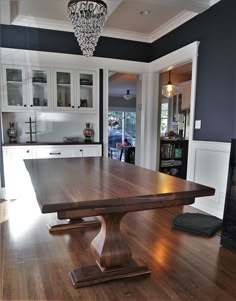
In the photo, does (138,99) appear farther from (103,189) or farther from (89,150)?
(103,189)

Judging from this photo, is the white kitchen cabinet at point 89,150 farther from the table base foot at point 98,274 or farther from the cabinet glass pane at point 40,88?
the table base foot at point 98,274

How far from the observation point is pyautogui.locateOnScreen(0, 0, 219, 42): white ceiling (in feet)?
10.1

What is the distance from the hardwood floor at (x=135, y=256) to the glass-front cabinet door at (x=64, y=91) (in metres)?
1.91

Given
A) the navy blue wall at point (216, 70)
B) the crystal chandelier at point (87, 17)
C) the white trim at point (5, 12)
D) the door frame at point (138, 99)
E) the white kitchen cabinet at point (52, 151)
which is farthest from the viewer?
the door frame at point (138, 99)

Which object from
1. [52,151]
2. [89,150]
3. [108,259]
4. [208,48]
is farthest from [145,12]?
[108,259]

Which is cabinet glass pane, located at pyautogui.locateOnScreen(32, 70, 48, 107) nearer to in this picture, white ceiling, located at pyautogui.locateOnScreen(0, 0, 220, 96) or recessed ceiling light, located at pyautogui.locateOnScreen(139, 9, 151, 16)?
Answer: white ceiling, located at pyautogui.locateOnScreen(0, 0, 220, 96)

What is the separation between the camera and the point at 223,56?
9.73 ft

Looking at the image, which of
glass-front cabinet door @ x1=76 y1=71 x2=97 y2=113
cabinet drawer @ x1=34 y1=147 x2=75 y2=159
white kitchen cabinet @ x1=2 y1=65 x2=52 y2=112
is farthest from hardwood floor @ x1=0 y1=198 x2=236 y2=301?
glass-front cabinet door @ x1=76 y1=71 x2=97 y2=113

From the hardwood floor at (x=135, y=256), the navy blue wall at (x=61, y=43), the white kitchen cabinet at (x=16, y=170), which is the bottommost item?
the hardwood floor at (x=135, y=256)

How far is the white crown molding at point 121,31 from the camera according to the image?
3623mm

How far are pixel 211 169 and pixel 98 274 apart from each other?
2.00 meters

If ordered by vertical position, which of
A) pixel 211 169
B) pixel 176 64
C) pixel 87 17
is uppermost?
pixel 87 17

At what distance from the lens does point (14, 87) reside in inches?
151

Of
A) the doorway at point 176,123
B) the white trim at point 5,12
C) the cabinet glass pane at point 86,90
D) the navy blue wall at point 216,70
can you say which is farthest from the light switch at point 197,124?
the white trim at point 5,12
